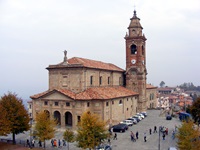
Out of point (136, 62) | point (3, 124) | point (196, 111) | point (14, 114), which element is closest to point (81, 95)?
point (14, 114)

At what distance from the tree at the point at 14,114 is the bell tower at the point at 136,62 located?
3474cm

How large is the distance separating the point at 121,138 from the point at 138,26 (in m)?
35.4

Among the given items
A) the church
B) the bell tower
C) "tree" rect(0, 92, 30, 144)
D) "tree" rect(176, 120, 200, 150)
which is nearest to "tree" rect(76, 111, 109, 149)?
"tree" rect(176, 120, 200, 150)

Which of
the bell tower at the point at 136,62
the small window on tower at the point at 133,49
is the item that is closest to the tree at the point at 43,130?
the bell tower at the point at 136,62

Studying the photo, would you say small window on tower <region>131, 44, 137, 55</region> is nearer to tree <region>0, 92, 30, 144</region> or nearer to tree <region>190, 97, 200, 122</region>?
tree <region>190, 97, 200, 122</region>

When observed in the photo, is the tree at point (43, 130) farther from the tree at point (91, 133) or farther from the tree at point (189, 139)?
the tree at point (189, 139)

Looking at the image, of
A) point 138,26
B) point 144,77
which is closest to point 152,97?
point 144,77

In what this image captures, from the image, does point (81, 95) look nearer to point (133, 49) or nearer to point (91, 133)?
point (91, 133)

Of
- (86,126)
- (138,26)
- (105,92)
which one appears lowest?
(86,126)

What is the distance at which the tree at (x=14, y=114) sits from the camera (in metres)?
34.0

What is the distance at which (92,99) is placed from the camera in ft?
144

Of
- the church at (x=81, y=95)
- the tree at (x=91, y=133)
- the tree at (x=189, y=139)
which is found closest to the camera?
the tree at (x=189, y=139)

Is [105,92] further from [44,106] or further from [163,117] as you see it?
[163,117]

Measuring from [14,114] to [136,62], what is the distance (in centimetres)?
3833
